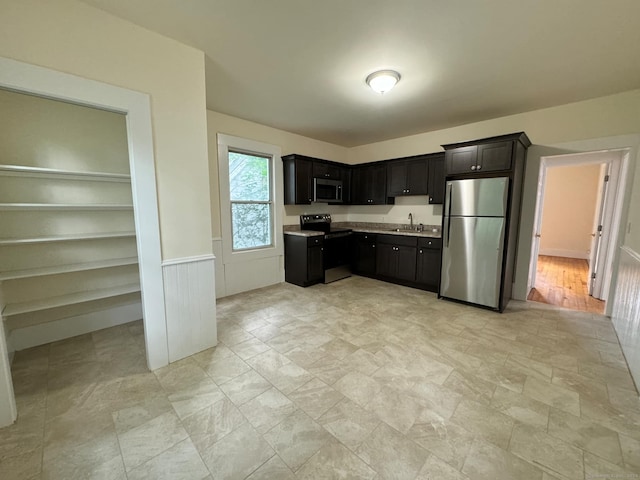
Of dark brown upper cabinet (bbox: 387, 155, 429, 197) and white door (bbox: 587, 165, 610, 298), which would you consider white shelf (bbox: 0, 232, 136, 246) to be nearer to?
dark brown upper cabinet (bbox: 387, 155, 429, 197)

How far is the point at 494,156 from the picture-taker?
319 cm

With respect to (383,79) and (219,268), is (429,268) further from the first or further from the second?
(219,268)

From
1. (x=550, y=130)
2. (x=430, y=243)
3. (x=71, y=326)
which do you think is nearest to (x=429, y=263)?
(x=430, y=243)

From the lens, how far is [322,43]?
2102 millimetres

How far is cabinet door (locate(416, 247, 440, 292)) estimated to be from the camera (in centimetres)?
400

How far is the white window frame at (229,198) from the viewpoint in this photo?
12.4 feet

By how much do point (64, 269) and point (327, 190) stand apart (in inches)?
151

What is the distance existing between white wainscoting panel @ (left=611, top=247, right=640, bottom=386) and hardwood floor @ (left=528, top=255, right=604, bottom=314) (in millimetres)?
601

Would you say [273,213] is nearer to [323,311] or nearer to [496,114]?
[323,311]

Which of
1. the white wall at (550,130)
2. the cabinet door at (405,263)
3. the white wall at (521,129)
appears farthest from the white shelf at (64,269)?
the white wall at (550,130)

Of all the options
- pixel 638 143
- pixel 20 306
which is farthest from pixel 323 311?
pixel 638 143

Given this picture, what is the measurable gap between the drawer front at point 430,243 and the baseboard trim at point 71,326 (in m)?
4.09

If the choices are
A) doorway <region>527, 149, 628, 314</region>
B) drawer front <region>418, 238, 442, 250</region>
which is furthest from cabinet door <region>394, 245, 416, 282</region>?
doorway <region>527, 149, 628, 314</region>

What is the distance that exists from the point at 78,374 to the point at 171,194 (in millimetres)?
1686
